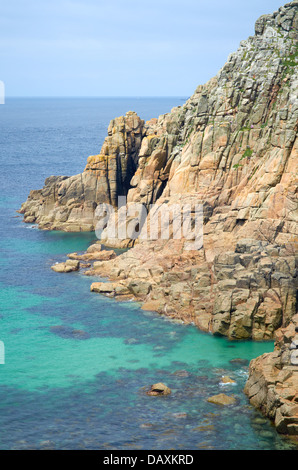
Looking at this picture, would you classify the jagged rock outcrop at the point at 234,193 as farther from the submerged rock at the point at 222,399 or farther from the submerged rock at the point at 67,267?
the submerged rock at the point at 222,399

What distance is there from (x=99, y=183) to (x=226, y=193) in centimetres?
3707

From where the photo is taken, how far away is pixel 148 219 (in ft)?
353

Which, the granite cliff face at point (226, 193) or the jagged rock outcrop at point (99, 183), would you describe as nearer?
the granite cliff face at point (226, 193)

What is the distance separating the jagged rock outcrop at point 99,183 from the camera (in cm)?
13075

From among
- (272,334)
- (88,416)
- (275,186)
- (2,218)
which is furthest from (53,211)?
(88,416)

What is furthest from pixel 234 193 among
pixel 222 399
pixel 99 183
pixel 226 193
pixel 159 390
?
pixel 222 399

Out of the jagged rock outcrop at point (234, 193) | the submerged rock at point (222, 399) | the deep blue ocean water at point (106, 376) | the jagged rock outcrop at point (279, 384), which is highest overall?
the jagged rock outcrop at point (234, 193)

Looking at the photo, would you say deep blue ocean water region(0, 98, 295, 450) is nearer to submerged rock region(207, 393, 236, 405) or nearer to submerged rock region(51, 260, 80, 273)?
submerged rock region(207, 393, 236, 405)

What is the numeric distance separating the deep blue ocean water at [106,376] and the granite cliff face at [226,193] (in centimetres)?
396

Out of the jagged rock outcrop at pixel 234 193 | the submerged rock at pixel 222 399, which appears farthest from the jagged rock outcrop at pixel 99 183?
the submerged rock at pixel 222 399

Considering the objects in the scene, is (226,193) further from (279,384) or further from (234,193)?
(279,384)

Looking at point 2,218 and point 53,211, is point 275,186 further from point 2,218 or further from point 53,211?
point 2,218

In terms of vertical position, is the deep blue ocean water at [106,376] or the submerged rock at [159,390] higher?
the submerged rock at [159,390]

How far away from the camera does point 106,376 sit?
67188 millimetres
